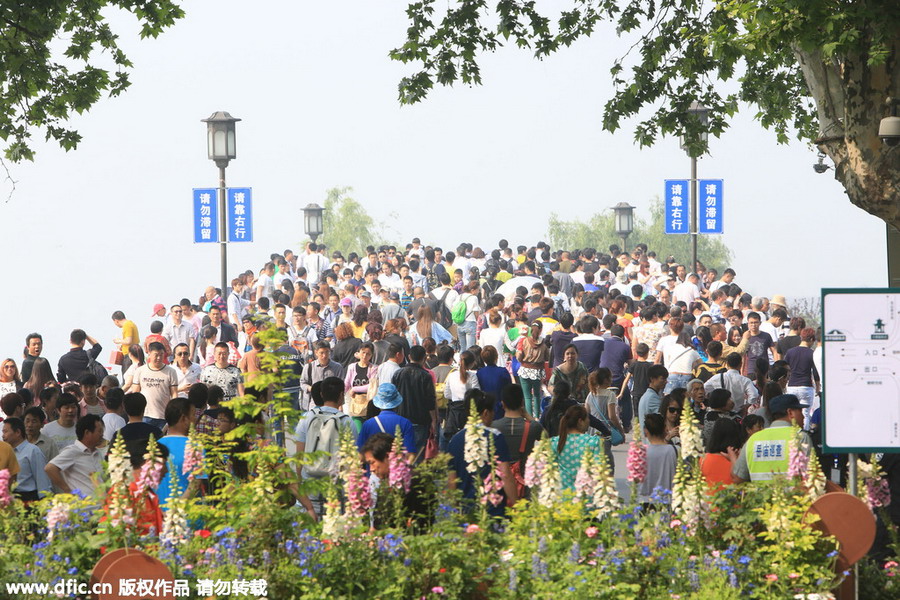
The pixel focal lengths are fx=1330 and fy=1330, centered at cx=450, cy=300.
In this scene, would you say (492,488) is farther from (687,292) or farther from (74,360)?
(687,292)

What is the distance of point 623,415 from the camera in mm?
19359

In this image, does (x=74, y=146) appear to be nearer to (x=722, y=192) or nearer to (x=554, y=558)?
(x=554, y=558)

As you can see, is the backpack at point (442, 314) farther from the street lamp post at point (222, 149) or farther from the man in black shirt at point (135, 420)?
the man in black shirt at point (135, 420)

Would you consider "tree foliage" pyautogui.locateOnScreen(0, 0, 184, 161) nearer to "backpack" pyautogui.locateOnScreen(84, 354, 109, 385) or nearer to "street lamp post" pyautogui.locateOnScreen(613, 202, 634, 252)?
"backpack" pyautogui.locateOnScreen(84, 354, 109, 385)

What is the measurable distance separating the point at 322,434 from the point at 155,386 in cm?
476

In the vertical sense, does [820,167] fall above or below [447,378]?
above

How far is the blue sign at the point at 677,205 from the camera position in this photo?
31.0 meters

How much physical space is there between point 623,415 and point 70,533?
1294 cm

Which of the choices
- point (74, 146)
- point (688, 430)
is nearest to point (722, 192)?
point (74, 146)

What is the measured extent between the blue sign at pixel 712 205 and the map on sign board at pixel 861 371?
25107mm

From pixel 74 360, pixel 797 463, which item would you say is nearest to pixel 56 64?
pixel 74 360

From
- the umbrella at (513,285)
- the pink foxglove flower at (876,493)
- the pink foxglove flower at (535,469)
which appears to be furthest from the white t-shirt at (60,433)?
the umbrella at (513,285)

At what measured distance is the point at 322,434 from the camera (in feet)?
34.2

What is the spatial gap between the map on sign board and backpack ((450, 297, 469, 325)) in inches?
632
